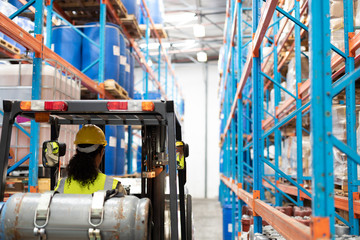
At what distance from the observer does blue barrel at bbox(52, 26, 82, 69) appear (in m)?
6.53

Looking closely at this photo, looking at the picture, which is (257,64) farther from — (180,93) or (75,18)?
(180,93)

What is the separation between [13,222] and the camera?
2.18 m

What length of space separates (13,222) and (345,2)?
334 centimetres

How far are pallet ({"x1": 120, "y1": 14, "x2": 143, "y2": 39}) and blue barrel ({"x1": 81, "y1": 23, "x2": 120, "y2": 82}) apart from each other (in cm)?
90

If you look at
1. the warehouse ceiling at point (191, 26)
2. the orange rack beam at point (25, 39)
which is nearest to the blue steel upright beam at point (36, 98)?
the orange rack beam at point (25, 39)

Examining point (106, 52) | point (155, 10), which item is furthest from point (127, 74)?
point (155, 10)

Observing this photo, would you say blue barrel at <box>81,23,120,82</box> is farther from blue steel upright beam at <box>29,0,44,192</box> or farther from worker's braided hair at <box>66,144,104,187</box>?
worker's braided hair at <box>66,144,104,187</box>

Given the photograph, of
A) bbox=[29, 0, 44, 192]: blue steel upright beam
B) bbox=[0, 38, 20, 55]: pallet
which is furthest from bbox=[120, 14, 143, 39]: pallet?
bbox=[29, 0, 44, 192]: blue steel upright beam

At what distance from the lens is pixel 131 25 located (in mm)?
8211

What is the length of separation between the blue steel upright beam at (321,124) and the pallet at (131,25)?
6.48 metres

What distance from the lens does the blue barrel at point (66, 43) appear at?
6531mm

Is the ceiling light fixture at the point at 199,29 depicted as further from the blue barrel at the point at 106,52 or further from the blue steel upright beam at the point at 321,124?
the blue steel upright beam at the point at 321,124

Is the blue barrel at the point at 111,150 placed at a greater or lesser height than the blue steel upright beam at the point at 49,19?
lesser

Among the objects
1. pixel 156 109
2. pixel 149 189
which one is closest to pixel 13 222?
pixel 156 109
